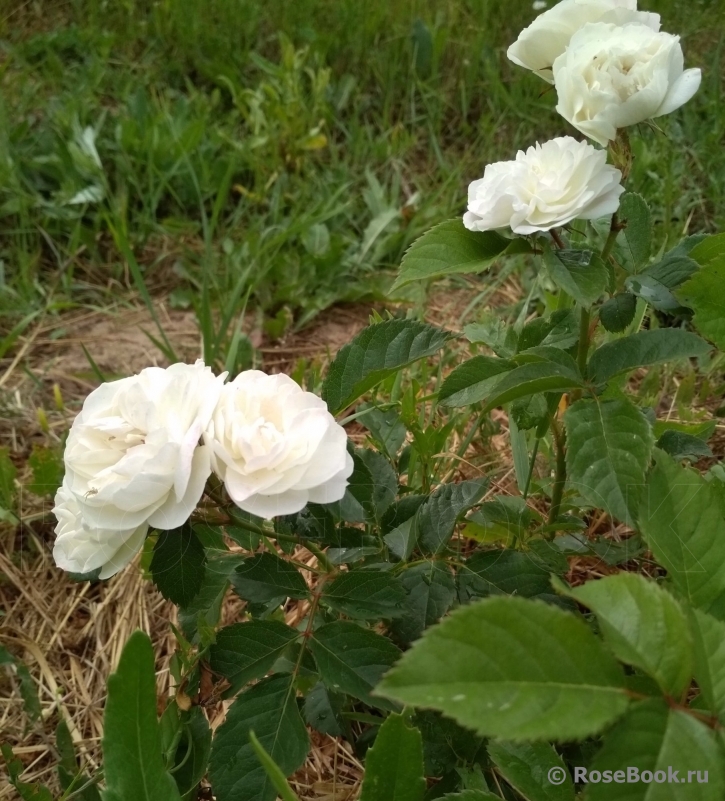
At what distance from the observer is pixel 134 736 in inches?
24.5

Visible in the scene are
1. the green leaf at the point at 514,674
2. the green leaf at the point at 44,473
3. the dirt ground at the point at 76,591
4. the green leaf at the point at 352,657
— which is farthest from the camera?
the green leaf at the point at 44,473

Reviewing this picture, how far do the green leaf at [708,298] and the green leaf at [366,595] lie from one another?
Result: 0.39 meters

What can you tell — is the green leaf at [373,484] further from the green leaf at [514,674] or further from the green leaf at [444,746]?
the green leaf at [514,674]

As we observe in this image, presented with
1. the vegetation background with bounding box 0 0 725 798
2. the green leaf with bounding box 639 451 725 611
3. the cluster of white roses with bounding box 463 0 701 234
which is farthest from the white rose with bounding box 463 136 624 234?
the vegetation background with bounding box 0 0 725 798

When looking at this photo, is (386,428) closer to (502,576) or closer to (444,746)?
(502,576)

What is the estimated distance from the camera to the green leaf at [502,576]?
0.76 metres

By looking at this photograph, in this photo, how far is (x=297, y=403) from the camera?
68 centimetres

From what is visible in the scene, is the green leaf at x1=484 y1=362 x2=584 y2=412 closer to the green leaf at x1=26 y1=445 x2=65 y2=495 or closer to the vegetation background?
the vegetation background

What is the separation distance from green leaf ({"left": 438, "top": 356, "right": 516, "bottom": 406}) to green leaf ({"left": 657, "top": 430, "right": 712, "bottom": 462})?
0.67 feet

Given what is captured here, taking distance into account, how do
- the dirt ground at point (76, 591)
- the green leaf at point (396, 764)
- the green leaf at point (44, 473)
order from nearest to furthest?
the green leaf at point (396, 764)
the dirt ground at point (76, 591)
the green leaf at point (44, 473)

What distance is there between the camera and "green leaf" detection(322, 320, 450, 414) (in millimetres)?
763

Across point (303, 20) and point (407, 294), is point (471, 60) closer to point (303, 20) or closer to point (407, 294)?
point (303, 20)

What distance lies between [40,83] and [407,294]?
168 cm

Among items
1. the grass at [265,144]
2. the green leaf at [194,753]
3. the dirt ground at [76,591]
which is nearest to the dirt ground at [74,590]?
the dirt ground at [76,591]
